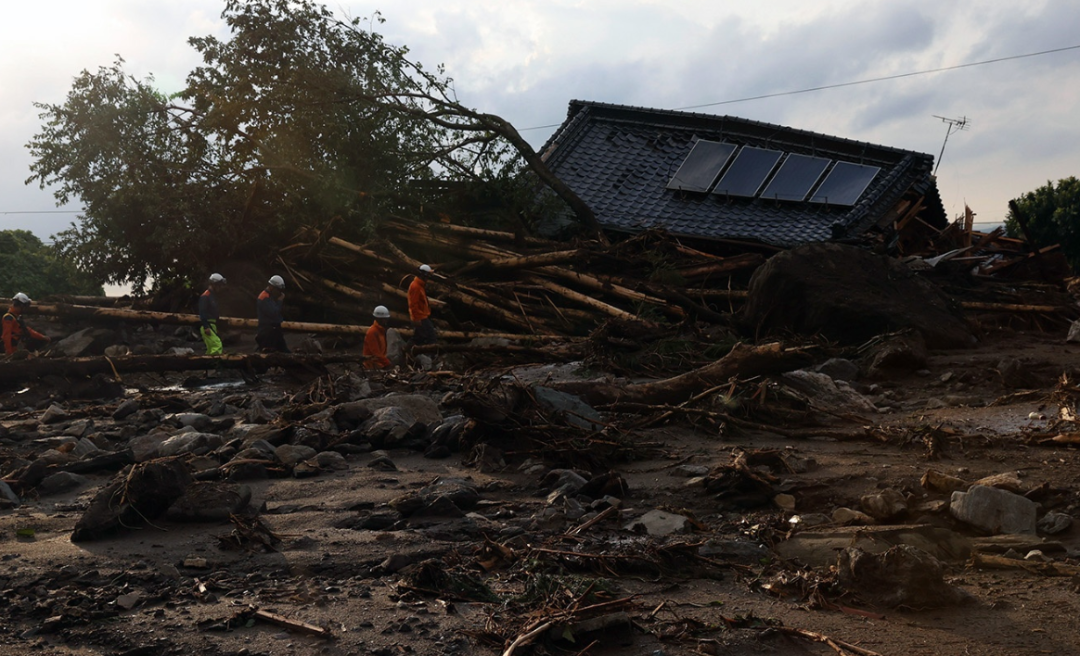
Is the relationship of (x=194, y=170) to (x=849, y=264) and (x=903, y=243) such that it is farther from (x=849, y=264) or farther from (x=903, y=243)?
(x=903, y=243)

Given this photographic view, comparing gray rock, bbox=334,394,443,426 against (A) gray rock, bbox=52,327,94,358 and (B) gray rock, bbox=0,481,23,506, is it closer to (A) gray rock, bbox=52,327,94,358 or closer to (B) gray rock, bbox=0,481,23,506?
(B) gray rock, bbox=0,481,23,506

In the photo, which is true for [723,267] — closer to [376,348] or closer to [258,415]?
[376,348]

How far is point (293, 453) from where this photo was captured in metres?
6.25

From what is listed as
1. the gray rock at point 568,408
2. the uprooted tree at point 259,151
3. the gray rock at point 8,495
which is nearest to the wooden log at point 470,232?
the uprooted tree at point 259,151

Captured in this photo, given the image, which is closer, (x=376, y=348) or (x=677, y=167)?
(x=376, y=348)

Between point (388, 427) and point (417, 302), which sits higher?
point (417, 302)

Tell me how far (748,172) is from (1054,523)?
1410cm

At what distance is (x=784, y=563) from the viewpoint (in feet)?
13.0

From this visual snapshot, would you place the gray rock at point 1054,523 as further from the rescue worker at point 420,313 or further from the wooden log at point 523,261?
the wooden log at point 523,261

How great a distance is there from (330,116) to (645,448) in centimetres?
984

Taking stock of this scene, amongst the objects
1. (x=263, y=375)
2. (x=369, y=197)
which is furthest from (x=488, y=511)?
(x=369, y=197)

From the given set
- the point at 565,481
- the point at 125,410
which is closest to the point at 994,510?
the point at 565,481

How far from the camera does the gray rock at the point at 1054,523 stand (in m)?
4.06

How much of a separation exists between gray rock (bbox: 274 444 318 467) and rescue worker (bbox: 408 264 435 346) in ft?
16.8
